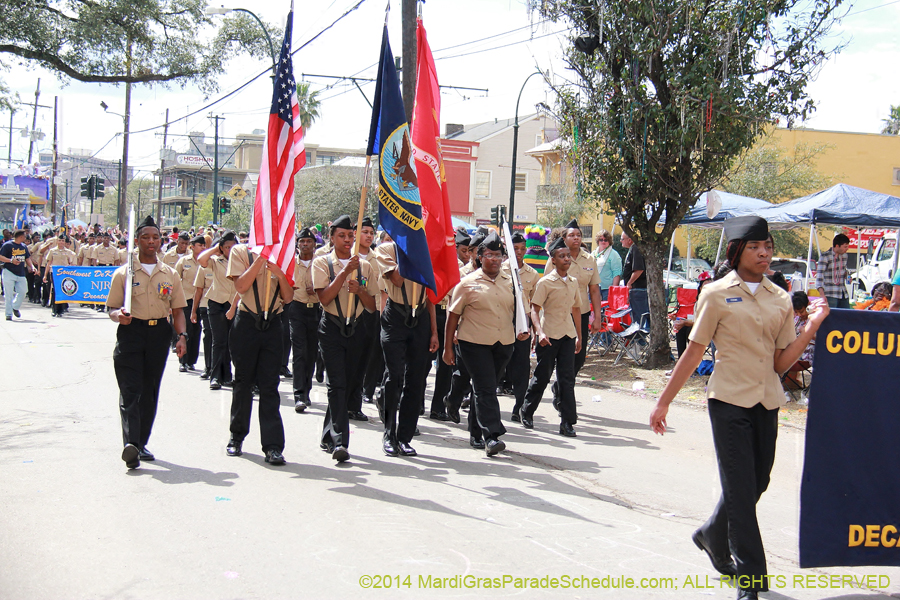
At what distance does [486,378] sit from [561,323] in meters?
1.60

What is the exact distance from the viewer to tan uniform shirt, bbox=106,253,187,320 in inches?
275

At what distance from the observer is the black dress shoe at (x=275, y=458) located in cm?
699

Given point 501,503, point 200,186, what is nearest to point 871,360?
point 501,503

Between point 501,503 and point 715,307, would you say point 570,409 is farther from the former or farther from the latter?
point 715,307

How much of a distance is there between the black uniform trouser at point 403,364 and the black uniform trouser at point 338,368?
11.3 inches

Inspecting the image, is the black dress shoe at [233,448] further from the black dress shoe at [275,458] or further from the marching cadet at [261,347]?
the black dress shoe at [275,458]

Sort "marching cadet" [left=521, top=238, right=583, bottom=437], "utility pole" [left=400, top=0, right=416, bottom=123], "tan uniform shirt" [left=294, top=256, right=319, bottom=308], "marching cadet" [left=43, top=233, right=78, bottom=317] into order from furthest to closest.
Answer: "marching cadet" [left=43, top=233, right=78, bottom=317] < "utility pole" [left=400, top=0, right=416, bottom=123] < "tan uniform shirt" [left=294, top=256, right=319, bottom=308] < "marching cadet" [left=521, top=238, right=583, bottom=437]

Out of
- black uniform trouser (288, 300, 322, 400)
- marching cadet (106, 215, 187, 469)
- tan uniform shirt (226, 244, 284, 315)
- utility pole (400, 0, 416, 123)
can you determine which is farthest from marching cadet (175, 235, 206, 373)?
marching cadet (106, 215, 187, 469)

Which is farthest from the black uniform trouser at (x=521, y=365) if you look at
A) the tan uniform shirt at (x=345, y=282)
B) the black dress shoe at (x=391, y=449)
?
the tan uniform shirt at (x=345, y=282)

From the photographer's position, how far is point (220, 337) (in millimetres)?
10734

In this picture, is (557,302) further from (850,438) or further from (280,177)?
Answer: (850,438)

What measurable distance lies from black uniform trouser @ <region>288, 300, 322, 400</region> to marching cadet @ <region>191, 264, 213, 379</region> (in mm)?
1681

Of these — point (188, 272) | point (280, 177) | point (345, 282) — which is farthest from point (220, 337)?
point (345, 282)

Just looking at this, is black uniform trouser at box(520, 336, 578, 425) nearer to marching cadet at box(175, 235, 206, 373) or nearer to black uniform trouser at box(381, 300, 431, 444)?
black uniform trouser at box(381, 300, 431, 444)
